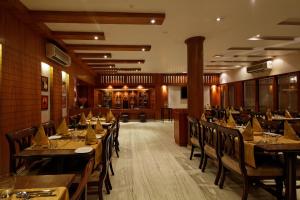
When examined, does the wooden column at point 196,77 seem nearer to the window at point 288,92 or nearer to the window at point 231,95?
the window at point 288,92

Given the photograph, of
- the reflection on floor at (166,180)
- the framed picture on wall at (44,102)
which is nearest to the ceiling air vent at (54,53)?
the framed picture on wall at (44,102)

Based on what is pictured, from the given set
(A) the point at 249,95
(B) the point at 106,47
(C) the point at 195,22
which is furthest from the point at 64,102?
(A) the point at 249,95

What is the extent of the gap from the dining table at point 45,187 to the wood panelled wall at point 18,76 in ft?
8.27

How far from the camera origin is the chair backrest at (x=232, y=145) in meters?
2.69

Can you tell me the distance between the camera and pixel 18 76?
13.7ft

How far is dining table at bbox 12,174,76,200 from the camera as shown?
53.4 inches

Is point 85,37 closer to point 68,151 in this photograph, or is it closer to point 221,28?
point 221,28

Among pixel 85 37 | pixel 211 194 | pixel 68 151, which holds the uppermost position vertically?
pixel 85 37

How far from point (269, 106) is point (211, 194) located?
8.46 meters

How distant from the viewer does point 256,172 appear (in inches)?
104

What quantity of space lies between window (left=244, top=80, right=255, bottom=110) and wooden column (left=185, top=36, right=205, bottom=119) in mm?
6591

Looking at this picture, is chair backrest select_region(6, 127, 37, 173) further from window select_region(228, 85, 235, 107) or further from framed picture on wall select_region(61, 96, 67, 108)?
window select_region(228, 85, 235, 107)

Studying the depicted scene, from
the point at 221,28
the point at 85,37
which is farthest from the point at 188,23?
the point at 85,37

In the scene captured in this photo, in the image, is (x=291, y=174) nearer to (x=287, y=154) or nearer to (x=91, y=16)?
(x=287, y=154)
